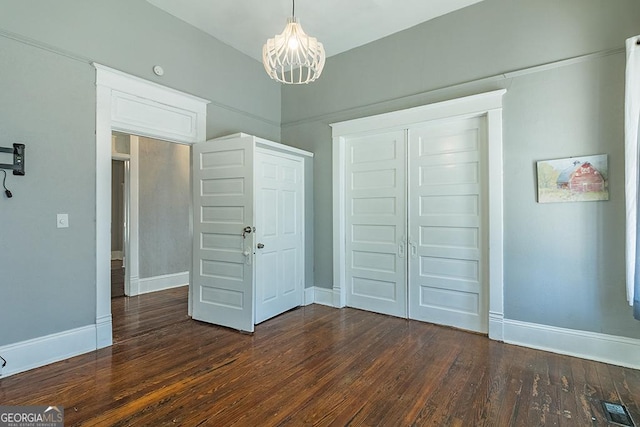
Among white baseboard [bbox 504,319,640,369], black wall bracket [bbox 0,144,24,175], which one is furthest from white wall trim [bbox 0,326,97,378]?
white baseboard [bbox 504,319,640,369]

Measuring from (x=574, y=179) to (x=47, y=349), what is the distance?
4976 mm

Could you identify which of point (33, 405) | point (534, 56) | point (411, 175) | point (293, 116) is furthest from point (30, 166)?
point (534, 56)

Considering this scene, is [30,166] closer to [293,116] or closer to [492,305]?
[293,116]

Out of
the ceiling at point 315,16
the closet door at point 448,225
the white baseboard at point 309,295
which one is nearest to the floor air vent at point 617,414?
the closet door at point 448,225

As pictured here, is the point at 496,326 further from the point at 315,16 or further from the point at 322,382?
the point at 315,16

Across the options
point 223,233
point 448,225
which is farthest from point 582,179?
point 223,233

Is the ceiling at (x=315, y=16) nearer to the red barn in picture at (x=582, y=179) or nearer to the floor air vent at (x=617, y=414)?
the red barn in picture at (x=582, y=179)

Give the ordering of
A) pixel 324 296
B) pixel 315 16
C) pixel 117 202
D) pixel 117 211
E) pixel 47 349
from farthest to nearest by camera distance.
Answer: pixel 117 211
pixel 117 202
pixel 324 296
pixel 315 16
pixel 47 349

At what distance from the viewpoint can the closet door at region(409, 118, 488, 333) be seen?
3.60 m

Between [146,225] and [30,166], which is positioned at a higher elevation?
[30,166]

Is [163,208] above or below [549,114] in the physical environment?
below

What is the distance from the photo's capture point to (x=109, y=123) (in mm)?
3230

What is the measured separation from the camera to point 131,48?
3.38 meters

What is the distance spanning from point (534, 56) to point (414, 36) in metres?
1.37
